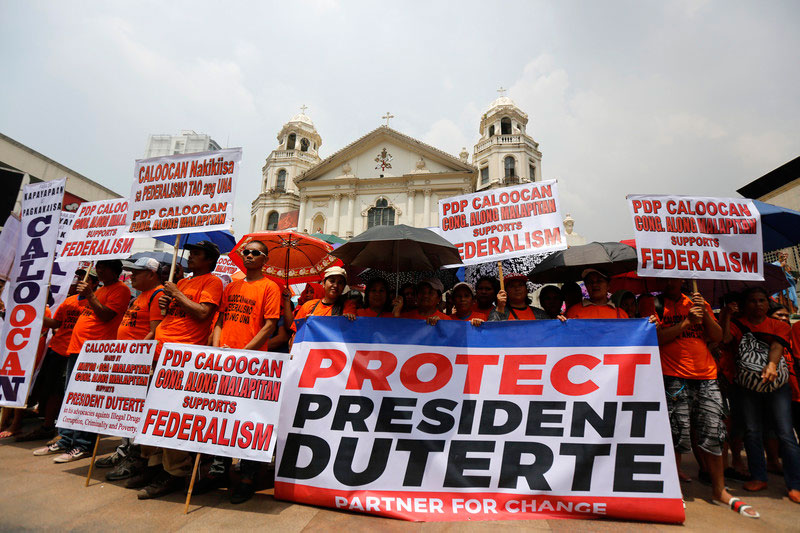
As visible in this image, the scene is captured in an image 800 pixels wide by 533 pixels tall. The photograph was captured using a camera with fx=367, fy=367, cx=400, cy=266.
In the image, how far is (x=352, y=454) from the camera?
297cm

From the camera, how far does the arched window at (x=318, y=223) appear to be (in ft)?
104

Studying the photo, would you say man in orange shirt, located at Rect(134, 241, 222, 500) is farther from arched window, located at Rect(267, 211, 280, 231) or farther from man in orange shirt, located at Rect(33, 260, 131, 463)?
arched window, located at Rect(267, 211, 280, 231)

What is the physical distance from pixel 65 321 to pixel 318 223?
27715 millimetres

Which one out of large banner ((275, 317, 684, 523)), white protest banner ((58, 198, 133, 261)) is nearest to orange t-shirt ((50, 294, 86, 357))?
white protest banner ((58, 198, 133, 261))

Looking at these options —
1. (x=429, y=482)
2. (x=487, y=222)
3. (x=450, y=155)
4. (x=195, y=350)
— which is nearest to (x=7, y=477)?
(x=195, y=350)

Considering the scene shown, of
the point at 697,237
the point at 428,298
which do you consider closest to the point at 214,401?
the point at 428,298

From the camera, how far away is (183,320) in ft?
11.4

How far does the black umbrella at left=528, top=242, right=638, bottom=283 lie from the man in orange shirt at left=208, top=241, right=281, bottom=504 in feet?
9.59

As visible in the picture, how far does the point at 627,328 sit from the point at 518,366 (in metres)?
1.02

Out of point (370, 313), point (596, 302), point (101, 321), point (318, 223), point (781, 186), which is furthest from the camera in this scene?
point (318, 223)

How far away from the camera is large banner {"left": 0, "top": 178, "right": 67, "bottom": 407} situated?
4.28 m

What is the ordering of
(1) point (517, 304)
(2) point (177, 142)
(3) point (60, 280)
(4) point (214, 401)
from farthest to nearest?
(2) point (177, 142) < (3) point (60, 280) < (1) point (517, 304) < (4) point (214, 401)

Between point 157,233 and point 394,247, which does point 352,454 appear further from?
point 157,233

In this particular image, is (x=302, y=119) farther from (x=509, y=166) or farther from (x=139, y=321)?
(x=139, y=321)
